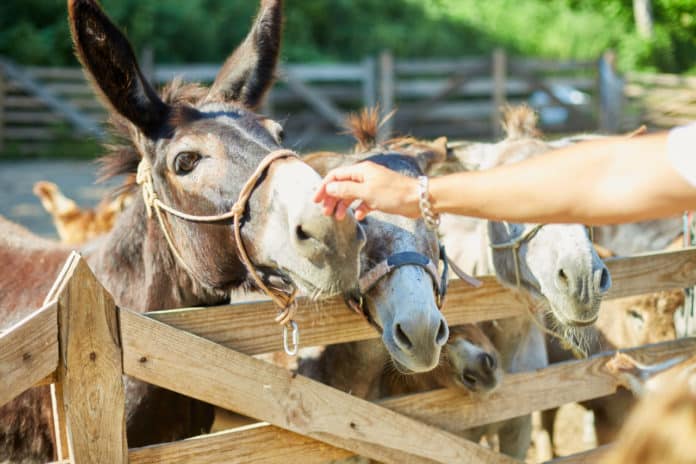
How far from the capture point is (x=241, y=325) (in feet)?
8.57

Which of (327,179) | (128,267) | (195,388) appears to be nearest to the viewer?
(327,179)

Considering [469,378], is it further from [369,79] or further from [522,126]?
[369,79]

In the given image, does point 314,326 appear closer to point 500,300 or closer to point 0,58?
point 500,300

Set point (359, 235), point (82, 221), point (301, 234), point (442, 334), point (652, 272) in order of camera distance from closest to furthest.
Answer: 1. point (301, 234)
2. point (359, 235)
3. point (442, 334)
4. point (652, 272)
5. point (82, 221)

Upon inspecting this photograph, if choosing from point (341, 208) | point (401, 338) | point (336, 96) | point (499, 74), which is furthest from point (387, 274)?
point (336, 96)

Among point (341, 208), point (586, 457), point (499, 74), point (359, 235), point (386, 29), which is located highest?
point (386, 29)

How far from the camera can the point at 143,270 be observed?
2.88 m

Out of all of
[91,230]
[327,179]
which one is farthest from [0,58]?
[327,179]

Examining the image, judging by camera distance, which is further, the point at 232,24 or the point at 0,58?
the point at 232,24

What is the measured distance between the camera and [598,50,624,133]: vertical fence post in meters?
17.0

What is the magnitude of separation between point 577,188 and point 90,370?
60.4 inches

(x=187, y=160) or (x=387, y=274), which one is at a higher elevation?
(x=187, y=160)

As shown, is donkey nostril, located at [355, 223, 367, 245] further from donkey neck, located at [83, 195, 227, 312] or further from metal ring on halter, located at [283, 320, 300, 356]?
donkey neck, located at [83, 195, 227, 312]

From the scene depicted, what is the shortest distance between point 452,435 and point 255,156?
1411 millimetres
